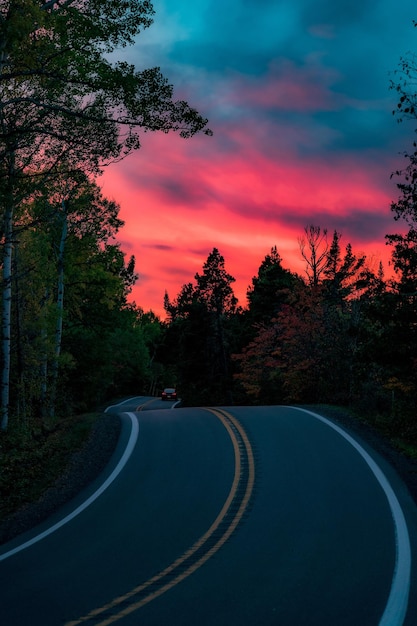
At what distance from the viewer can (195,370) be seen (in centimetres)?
6291

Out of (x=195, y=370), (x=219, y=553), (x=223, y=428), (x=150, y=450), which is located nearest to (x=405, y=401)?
(x=223, y=428)

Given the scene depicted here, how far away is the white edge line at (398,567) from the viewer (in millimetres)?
6625

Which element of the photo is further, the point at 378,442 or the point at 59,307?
the point at 59,307

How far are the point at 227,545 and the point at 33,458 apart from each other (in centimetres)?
844

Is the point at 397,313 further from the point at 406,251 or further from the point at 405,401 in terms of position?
the point at 405,401

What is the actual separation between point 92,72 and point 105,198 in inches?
688

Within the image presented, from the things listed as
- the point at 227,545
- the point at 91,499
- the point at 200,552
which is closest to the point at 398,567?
the point at 227,545

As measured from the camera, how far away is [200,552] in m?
9.15

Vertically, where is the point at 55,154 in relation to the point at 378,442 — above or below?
above

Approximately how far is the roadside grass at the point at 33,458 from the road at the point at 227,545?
1.23 meters

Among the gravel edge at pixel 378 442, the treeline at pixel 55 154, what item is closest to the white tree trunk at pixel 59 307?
the treeline at pixel 55 154

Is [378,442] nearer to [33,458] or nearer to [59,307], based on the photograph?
[33,458]

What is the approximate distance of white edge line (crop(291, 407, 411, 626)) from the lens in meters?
6.62

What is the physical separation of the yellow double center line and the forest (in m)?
7.20
